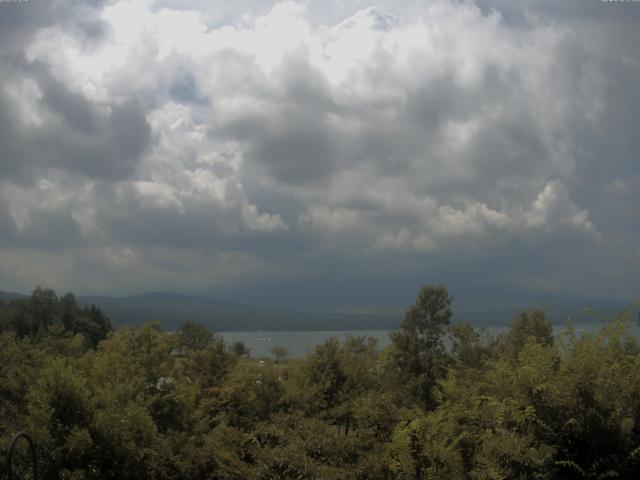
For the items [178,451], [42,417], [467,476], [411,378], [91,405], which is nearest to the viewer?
[467,476]

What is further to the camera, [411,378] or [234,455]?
[411,378]

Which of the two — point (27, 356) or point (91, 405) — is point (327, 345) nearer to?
point (91, 405)

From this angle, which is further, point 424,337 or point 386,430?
point 424,337

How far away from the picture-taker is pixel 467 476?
1031cm

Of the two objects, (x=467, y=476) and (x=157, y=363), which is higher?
(x=157, y=363)

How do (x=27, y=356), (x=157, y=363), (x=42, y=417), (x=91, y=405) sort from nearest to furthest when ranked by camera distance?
(x=42, y=417), (x=91, y=405), (x=157, y=363), (x=27, y=356)

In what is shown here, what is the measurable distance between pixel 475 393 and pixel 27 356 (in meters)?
19.0

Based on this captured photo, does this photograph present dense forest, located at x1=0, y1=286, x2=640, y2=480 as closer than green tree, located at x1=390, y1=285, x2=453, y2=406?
Yes

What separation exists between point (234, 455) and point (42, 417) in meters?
3.65

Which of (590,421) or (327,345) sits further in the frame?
(327,345)

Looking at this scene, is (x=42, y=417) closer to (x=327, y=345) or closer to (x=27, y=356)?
(x=327, y=345)

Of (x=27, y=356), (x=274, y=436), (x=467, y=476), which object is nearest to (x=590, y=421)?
(x=467, y=476)

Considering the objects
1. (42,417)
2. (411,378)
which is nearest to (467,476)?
(42,417)

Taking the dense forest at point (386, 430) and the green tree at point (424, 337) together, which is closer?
the dense forest at point (386, 430)
